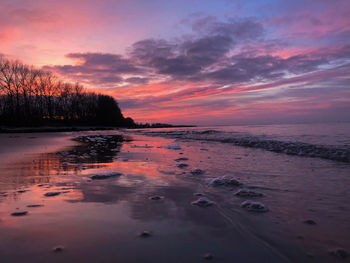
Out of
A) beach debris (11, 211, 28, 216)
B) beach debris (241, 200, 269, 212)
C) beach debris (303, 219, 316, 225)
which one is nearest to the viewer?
beach debris (303, 219, 316, 225)

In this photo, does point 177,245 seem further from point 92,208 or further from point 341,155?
point 341,155

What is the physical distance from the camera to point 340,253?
1.61 meters

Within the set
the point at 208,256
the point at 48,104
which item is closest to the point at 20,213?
the point at 208,256

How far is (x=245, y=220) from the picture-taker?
7.33ft

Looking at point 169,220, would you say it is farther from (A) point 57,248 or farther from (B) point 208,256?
(A) point 57,248

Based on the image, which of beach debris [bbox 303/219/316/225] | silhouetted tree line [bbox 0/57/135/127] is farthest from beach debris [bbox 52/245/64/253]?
silhouetted tree line [bbox 0/57/135/127]

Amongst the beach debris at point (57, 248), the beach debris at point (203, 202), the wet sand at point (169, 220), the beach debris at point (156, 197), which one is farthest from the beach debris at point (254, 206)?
the beach debris at point (57, 248)

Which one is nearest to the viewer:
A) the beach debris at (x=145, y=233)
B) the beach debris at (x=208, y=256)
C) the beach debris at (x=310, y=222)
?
the beach debris at (x=208, y=256)

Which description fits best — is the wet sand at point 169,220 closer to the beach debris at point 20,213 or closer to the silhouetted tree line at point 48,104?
the beach debris at point 20,213

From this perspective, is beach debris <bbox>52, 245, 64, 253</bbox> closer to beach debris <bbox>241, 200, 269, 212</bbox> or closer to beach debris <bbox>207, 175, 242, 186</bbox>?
beach debris <bbox>241, 200, 269, 212</bbox>

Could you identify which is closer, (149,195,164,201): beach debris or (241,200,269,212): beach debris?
(241,200,269,212): beach debris

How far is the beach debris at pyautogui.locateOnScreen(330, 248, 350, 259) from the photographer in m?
1.58

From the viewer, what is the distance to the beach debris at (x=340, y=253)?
1580 mm

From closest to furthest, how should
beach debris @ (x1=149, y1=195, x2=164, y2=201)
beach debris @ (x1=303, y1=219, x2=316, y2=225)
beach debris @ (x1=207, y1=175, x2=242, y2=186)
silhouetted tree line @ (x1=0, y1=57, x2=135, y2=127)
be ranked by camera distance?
1. beach debris @ (x1=303, y1=219, x2=316, y2=225)
2. beach debris @ (x1=149, y1=195, x2=164, y2=201)
3. beach debris @ (x1=207, y1=175, x2=242, y2=186)
4. silhouetted tree line @ (x1=0, y1=57, x2=135, y2=127)
